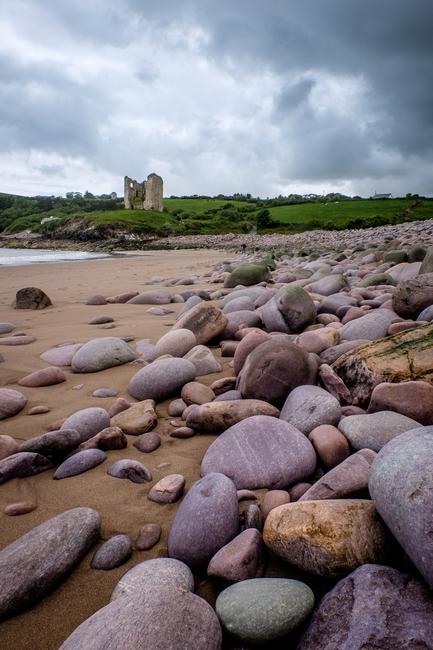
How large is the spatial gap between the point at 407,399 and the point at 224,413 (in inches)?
39.3

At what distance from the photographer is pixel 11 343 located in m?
4.36

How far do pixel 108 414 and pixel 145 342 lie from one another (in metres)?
1.70

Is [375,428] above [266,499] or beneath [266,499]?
above

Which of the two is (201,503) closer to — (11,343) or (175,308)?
(11,343)

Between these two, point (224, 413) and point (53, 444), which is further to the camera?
point (224, 413)

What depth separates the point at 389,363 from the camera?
2457mm

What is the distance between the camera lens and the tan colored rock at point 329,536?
1272 mm

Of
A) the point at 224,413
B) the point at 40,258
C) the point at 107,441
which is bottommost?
the point at 107,441

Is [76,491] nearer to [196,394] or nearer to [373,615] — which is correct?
[196,394]

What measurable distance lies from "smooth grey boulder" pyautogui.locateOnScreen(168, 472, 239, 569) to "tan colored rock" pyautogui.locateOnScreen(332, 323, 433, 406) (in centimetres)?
121

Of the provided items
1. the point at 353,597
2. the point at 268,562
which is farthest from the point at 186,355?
the point at 353,597

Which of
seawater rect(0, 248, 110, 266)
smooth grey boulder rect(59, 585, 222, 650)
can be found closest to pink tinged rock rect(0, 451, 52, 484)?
smooth grey boulder rect(59, 585, 222, 650)

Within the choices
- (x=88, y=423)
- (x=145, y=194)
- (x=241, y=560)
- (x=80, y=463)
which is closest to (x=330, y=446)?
(x=241, y=560)

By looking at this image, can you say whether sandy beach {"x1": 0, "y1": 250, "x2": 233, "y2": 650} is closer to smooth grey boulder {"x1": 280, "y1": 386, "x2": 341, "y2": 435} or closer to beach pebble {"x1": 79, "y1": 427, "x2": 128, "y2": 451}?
beach pebble {"x1": 79, "y1": 427, "x2": 128, "y2": 451}
